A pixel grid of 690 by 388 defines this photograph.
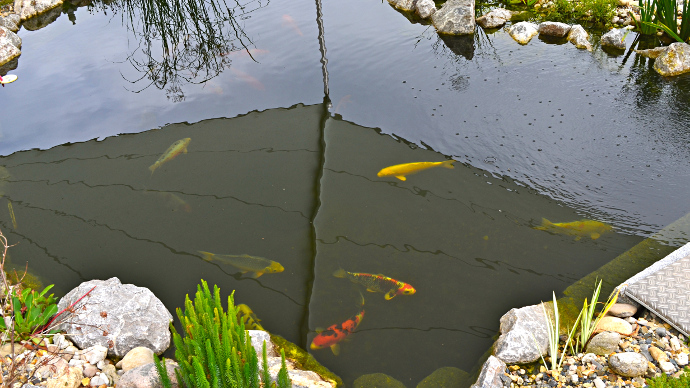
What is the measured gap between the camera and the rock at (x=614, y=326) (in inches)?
103

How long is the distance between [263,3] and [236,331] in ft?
20.5

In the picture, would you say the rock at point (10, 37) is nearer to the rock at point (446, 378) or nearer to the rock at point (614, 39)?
the rock at point (446, 378)

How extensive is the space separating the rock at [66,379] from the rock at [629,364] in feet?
9.17

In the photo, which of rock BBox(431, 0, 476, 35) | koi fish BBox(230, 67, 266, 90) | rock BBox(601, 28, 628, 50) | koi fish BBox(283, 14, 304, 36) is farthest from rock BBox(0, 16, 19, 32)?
rock BBox(601, 28, 628, 50)

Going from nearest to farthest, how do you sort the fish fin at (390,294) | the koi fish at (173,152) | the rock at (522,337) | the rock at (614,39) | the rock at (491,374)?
the rock at (491,374) < the rock at (522,337) < the fish fin at (390,294) < the koi fish at (173,152) < the rock at (614,39)

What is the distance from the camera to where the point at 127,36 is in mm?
6578

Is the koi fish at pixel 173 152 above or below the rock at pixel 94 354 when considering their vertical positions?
above

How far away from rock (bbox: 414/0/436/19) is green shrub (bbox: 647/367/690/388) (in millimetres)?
5576

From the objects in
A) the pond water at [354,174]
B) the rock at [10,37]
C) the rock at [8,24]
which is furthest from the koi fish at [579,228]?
the rock at [8,24]

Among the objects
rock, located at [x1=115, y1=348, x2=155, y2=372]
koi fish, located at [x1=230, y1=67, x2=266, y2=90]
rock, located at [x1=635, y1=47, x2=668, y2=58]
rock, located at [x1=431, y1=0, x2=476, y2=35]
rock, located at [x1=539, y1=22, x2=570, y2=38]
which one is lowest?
rock, located at [x1=115, y1=348, x2=155, y2=372]

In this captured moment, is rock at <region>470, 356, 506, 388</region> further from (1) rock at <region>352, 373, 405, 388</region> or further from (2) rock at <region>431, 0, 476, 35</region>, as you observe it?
(2) rock at <region>431, 0, 476, 35</region>

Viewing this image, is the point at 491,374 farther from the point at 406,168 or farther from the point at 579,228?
the point at 406,168

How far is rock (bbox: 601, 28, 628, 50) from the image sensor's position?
5.62 meters

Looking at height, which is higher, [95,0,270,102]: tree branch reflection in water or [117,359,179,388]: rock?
[95,0,270,102]: tree branch reflection in water
